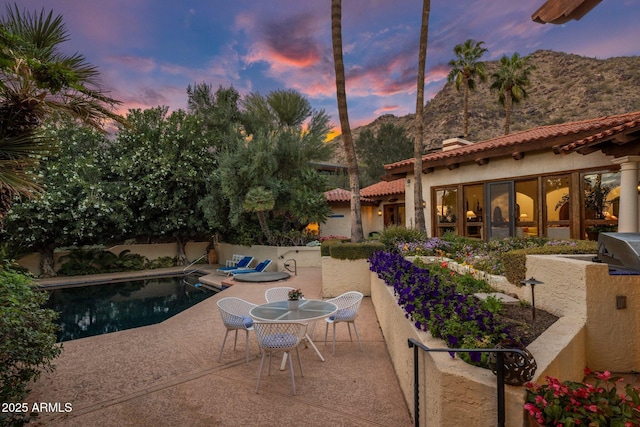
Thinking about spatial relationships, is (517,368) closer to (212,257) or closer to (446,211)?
(446,211)

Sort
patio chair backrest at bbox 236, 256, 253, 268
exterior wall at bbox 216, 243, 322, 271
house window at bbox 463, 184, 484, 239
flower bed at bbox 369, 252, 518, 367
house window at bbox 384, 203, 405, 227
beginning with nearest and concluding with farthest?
1. flower bed at bbox 369, 252, 518, 367
2. house window at bbox 463, 184, 484, 239
3. exterior wall at bbox 216, 243, 322, 271
4. patio chair backrest at bbox 236, 256, 253, 268
5. house window at bbox 384, 203, 405, 227

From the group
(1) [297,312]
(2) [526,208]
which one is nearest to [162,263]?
(1) [297,312]

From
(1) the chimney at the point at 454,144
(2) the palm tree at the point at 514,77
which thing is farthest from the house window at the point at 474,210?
(2) the palm tree at the point at 514,77

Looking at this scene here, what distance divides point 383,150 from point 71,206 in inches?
885

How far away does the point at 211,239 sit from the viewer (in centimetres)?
1986

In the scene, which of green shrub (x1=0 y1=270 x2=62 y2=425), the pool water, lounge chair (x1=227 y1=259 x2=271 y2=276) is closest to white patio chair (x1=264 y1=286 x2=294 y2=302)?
green shrub (x1=0 y1=270 x2=62 y2=425)

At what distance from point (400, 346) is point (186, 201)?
15.4 metres

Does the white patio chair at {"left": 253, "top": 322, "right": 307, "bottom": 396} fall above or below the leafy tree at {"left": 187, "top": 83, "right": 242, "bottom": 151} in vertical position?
below

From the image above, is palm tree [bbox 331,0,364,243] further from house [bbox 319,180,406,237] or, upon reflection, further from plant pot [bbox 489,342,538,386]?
house [bbox 319,180,406,237]

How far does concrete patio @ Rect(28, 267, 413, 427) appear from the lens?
3686mm

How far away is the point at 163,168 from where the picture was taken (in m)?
15.8

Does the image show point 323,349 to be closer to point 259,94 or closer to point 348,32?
point 348,32

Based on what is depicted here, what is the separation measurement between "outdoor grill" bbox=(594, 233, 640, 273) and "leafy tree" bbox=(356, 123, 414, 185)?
24763 mm

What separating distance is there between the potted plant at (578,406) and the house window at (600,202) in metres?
8.17
